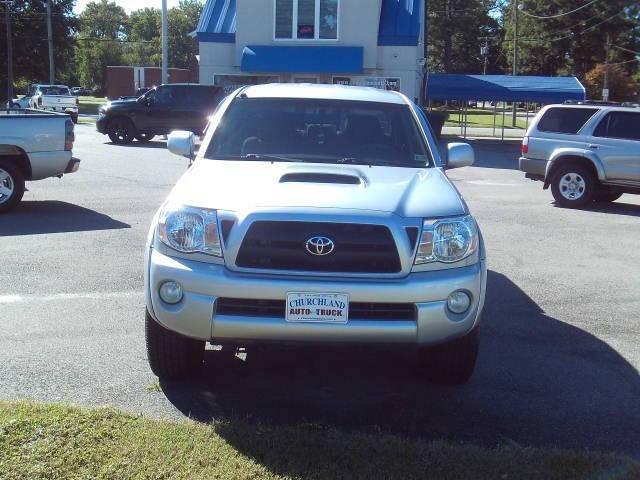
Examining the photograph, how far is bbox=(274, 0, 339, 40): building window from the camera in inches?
1243

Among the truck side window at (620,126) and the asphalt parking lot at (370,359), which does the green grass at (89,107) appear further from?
the asphalt parking lot at (370,359)

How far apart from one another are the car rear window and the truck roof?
28.1 ft

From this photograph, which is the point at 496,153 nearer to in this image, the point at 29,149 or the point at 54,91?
the point at 29,149

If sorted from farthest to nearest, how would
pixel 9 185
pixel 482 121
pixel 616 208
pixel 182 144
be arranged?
pixel 482 121, pixel 616 208, pixel 9 185, pixel 182 144

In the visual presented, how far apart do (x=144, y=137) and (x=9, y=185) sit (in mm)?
16348

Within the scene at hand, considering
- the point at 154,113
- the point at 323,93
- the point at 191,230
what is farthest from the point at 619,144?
the point at 154,113

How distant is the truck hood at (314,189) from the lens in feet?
15.1

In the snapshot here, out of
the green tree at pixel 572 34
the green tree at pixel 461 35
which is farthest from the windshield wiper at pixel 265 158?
the green tree at pixel 461 35

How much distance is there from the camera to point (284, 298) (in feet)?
14.4

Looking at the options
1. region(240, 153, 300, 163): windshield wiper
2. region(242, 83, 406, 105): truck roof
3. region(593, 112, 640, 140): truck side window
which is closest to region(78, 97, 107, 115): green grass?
region(593, 112, 640, 140): truck side window

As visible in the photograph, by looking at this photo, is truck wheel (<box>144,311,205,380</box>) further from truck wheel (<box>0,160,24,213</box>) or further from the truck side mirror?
truck wheel (<box>0,160,24,213</box>)

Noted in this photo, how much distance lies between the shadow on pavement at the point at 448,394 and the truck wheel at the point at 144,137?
22321 mm

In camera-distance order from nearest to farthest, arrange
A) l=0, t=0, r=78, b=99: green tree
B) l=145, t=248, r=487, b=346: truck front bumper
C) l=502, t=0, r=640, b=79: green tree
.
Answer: l=145, t=248, r=487, b=346: truck front bumper → l=0, t=0, r=78, b=99: green tree → l=502, t=0, r=640, b=79: green tree

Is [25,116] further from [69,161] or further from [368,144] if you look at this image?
[368,144]
